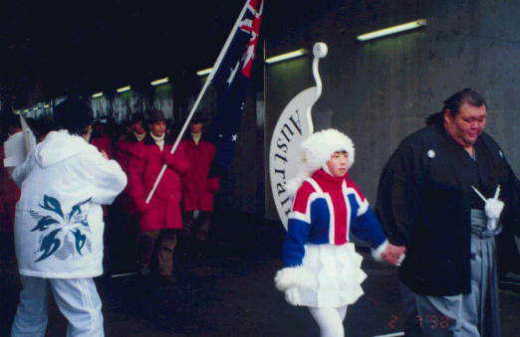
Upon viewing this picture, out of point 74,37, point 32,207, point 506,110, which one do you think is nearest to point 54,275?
point 32,207

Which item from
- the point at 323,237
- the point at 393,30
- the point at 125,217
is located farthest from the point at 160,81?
the point at 323,237

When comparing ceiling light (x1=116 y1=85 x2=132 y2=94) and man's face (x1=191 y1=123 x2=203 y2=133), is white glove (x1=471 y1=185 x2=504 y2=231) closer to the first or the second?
man's face (x1=191 y1=123 x2=203 y2=133)

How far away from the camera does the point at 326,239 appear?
4.04 meters

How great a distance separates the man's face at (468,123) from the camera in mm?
4078

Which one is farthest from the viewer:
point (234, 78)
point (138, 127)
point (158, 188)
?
point (138, 127)

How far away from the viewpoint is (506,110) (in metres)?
7.58

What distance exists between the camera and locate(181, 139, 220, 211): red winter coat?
9766 millimetres

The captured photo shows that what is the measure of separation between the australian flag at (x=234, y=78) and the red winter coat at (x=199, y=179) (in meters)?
2.92

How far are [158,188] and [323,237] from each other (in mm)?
3955

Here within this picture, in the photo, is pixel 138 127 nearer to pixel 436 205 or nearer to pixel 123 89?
pixel 436 205

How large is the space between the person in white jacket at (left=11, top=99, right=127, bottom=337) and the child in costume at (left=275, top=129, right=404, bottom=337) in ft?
3.59

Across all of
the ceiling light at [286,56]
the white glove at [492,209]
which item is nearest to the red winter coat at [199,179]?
the ceiling light at [286,56]

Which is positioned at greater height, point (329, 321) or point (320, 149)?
point (320, 149)

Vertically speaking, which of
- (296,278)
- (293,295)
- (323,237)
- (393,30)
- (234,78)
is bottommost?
(293,295)
